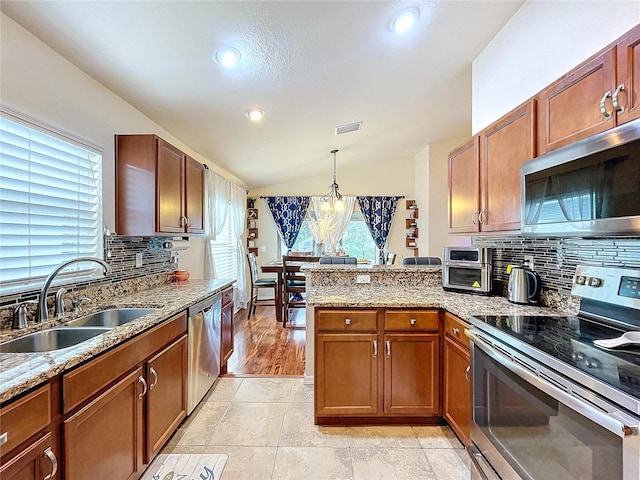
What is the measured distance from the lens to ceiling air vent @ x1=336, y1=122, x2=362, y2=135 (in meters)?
3.52

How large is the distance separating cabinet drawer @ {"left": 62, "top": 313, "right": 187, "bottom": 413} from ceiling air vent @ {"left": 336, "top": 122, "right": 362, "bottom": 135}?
8.94ft

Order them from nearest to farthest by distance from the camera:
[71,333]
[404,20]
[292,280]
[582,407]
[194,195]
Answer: [582,407], [71,333], [404,20], [194,195], [292,280]

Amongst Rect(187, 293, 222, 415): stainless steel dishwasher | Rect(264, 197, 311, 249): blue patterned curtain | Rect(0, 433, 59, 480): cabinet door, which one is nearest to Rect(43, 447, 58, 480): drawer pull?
Rect(0, 433, 59, 480): cabinet door

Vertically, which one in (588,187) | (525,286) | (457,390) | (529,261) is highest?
(588,187)

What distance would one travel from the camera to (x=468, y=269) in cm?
231

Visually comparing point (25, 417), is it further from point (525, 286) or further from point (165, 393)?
point (525, 286)

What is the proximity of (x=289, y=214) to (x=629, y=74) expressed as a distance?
547 centimetres

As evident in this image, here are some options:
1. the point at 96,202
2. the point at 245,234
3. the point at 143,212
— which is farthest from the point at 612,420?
the point at 245,234

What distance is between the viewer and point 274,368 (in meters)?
3.13

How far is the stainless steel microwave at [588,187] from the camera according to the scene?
99 cm

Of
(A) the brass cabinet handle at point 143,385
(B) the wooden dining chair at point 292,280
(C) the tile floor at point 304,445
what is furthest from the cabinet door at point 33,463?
(B) the wooden dining chair at point 292,280

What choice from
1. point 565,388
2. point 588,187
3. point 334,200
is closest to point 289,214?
point 334,200

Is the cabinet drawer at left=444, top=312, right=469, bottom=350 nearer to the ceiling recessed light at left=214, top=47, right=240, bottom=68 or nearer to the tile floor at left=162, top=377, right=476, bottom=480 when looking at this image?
the tile floor at left=162, top=377, right=476, bottom=480

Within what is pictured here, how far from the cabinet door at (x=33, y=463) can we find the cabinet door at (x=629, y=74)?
2.27 m
